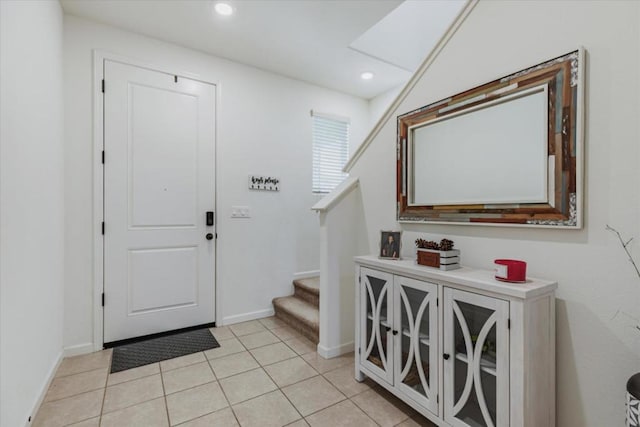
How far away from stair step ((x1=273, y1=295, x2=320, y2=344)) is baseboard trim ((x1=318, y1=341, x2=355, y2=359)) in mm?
197

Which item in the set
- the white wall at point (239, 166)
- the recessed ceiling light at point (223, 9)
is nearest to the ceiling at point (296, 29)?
the recessed ceiling light at point (223, 9)

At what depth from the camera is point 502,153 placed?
158 centimetres

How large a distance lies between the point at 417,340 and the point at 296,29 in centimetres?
267

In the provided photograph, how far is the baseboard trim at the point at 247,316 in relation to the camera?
125 inches

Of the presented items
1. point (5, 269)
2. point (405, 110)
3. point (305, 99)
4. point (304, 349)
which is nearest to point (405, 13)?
point (405, 110)

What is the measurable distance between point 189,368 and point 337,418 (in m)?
1.24

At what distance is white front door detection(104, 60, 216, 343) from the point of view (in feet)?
8.70

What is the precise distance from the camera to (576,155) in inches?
50.7

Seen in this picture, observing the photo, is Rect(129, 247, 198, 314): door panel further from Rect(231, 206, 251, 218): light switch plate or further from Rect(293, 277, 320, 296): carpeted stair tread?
Rect(293, 277, 320, 296): carpeted stair tread

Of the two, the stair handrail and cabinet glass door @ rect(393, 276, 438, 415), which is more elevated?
the stair handrail

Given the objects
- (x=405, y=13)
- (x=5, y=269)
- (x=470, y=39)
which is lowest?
(x=5, y=269)

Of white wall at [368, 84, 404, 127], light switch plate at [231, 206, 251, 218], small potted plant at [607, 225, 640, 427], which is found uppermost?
white wall at [368, 84, 404, 127]

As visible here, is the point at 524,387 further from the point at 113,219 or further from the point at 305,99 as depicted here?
the point at 305,99

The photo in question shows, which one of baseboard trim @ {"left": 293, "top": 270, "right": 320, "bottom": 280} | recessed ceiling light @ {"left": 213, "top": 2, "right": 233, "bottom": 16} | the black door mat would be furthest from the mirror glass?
the black door mat
